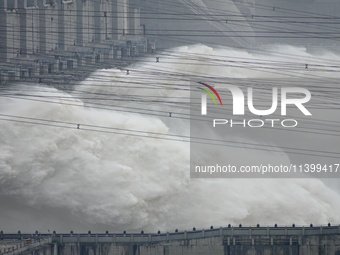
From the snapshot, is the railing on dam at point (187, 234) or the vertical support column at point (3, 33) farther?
the vertical support column at point (3, 33)

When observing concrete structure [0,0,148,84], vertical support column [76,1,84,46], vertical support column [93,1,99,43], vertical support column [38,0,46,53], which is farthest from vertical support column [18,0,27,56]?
vertical support column [93,1,99,43]

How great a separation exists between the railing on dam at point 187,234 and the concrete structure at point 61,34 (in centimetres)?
1555

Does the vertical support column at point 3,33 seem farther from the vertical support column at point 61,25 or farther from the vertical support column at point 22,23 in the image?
the vertical support column at point 61,25

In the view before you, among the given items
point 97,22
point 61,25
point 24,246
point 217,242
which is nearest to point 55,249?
point 24,246

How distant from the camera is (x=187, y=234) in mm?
56688

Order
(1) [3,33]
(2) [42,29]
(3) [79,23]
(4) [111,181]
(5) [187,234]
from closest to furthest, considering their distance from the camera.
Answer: (5) [187,234]
(4) [111,181]
(1) [3,33]
(2) [42,29]
(3) [79,23]

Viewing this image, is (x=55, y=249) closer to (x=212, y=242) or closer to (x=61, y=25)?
(x=212, y=242)

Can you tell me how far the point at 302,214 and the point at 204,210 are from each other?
3.96 m

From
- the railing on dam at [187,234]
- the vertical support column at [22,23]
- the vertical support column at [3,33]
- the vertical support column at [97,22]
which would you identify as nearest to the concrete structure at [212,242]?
the railing on dam at [187,234]

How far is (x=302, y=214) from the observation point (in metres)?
65.2

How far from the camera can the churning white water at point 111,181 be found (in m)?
61.4

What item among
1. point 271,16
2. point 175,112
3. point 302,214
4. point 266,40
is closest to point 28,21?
point 175,112

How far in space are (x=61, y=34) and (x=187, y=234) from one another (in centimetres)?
2825

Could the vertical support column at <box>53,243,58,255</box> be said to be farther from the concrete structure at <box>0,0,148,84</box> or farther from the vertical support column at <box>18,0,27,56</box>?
the vertical support column at <box>18,0,27,56</box>
